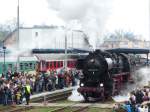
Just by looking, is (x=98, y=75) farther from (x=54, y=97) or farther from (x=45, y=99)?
(x=54, y=97)

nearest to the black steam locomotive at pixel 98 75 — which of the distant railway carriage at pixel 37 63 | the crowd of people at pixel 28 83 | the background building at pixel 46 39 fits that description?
the crowd of people at pixel 28 83

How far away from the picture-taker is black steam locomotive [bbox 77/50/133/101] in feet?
75.4

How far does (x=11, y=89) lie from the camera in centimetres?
2188

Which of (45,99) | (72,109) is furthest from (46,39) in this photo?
(72,109)

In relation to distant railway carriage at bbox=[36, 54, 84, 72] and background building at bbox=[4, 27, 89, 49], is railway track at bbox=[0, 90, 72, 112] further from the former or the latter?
background building at bbox=[4, 27, 89, 49]

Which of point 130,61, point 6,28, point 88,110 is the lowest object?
point 88,110

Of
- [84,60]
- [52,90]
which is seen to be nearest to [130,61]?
[84,60]

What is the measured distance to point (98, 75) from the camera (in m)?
23.1

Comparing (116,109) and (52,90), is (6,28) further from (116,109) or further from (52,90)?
(116,109)

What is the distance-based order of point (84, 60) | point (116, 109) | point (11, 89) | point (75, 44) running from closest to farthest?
point (116, 109)
point (11, 89)
point (84, 60)
point (75, 44)

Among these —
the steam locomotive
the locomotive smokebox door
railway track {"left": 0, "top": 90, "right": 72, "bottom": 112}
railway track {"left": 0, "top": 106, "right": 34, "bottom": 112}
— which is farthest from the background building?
railway track {"left": 0, "top": 106, "right": 34, "bottom": 112}

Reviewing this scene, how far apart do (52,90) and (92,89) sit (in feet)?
24.7

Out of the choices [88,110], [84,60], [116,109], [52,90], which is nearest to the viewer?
[116,109]

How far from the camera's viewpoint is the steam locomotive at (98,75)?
23.0 m
